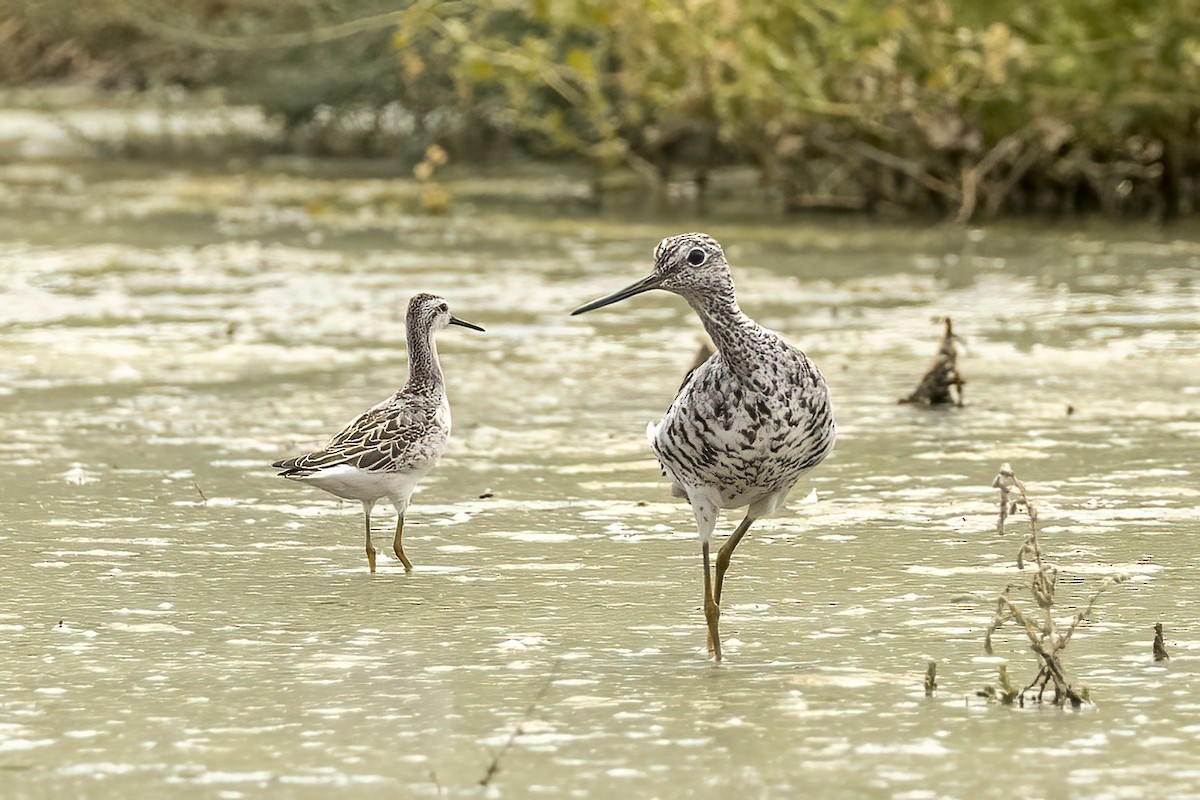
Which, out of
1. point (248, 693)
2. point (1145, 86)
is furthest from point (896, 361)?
point (248, 693)

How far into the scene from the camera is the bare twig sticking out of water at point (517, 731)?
518cm

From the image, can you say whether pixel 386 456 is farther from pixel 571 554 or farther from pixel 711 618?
pixel 711 618

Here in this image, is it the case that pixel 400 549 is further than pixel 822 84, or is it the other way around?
pixel 822 84

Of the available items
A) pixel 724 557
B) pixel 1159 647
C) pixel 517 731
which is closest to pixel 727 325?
pixel 724 557

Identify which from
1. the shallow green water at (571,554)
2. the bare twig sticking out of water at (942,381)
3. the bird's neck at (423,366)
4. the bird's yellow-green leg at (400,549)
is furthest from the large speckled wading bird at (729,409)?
the bare twig sticking out of water at (942,381)

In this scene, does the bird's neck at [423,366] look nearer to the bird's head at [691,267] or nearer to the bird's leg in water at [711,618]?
the bird's head at [691,267]

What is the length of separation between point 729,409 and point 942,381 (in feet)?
14.6

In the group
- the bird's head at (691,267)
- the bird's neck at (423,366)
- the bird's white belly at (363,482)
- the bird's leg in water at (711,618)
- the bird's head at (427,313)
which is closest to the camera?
the bird's leg in water at (711,618)

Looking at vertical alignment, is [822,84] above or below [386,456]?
above

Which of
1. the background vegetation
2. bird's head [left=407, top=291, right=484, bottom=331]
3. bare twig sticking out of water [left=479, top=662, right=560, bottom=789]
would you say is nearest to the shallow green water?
bare twig sticking out of water [left=479, top=662, right=560, bottom=789]

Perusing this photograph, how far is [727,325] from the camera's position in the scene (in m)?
6.25

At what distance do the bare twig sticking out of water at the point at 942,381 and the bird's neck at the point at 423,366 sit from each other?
2990mm

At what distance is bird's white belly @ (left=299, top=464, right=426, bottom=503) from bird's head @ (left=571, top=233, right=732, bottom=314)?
151 centimetres

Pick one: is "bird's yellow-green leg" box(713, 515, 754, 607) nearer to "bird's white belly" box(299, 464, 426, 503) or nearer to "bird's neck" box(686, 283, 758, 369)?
"bird's neck" box(686, 283, 758, 369)
